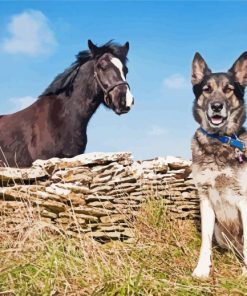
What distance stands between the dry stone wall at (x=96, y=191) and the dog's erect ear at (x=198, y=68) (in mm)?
2014

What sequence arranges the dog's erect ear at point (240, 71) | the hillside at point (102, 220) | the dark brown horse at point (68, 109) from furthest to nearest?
1. the dark brown horse at point (68, 109)
2. the dog's erect ear at point (240, 71)
3. the hillside at point (102, 220)

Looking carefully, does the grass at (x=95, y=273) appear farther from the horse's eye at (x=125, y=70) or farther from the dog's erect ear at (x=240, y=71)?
the horse's eye at (x=125, y=70)

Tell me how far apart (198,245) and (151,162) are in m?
1.68

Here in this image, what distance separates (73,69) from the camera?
9.51 meters

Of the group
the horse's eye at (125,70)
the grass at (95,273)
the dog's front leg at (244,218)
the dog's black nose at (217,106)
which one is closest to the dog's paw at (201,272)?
the grass at (95,273)

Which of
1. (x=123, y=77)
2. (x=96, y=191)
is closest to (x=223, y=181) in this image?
(x=96, y=191)

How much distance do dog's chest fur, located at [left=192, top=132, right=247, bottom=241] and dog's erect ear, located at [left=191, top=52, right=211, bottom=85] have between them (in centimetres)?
85

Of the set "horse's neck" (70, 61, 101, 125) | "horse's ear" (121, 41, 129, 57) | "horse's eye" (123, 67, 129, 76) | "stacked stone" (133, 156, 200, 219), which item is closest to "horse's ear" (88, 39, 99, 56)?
"horse's neck" (70, 61, 101, 125)

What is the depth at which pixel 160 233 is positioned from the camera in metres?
7.12

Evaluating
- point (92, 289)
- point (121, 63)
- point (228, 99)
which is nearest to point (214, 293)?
point (92, 289)

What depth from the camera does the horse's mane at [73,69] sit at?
936 cm

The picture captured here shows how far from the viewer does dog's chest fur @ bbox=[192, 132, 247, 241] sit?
19.3 ft

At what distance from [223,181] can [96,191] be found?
2273 mm

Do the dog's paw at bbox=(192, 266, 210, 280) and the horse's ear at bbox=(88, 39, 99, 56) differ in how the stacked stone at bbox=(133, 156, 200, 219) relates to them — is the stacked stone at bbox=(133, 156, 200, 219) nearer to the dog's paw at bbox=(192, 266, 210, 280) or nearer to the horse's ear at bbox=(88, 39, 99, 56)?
the dog's paw at bbox=(192, 266, 210, 280)
